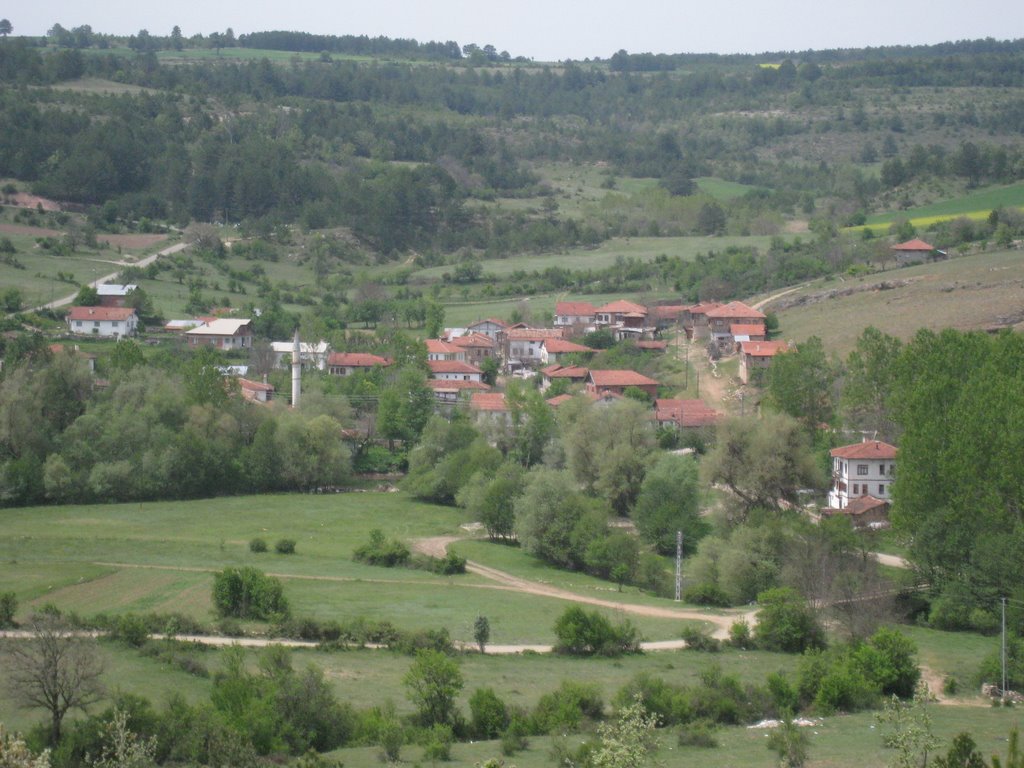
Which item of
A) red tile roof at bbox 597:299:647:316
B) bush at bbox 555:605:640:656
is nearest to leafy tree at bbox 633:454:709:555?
bush at bbox 555:605:640:656

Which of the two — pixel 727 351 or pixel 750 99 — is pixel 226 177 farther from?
pixel 750 99

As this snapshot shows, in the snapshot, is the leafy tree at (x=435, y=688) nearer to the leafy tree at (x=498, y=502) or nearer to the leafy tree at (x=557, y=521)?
the leafy tree at (x=557, y=521)

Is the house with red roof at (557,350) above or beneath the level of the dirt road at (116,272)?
beneath

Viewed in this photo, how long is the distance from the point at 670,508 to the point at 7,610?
1763cm

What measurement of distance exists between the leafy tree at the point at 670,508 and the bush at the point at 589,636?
9.97m

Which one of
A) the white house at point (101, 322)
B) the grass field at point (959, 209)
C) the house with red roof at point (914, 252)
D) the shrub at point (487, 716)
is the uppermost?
the grass field at point (959, 209)

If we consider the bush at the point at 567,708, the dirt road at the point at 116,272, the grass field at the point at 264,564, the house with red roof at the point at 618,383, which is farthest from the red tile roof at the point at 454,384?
the bush at the point at 567,708

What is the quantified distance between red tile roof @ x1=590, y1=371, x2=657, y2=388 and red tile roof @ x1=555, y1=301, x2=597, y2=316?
1107 cm

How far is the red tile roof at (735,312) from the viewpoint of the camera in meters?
58.8

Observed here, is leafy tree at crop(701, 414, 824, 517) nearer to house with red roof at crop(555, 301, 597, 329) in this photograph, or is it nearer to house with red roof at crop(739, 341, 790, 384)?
house with red roof at crop(739, 341, 790, 384)

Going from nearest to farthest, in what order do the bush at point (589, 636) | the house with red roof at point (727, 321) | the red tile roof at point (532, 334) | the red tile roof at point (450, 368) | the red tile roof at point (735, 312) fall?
the bush at point (589, 636) < the red tile roof at point (450, 368) < the house with red roof at point (727, 321) < the red tile roof at point (735, 312) < the red tile roof at point (532, 334)

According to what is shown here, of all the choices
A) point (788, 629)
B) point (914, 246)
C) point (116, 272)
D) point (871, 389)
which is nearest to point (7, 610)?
point (788, 629)

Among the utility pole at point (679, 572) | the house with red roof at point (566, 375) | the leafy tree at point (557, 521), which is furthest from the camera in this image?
the house with red roof at point (566, 375)

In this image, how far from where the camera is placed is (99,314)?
60.7 meters
